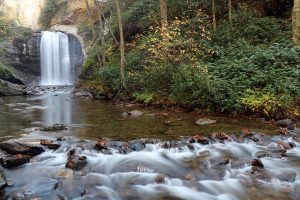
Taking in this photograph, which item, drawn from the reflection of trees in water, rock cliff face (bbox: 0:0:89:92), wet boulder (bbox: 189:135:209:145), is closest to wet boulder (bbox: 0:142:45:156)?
wet boulder (bbox: 189:135:209:145)

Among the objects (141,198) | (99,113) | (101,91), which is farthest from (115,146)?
(101,91)

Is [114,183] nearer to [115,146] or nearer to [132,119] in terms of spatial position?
[115,146]

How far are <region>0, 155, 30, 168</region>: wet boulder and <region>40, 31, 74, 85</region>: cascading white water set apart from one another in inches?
974

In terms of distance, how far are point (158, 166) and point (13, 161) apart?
273 centimetres

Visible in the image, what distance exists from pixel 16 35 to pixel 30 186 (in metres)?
28.4

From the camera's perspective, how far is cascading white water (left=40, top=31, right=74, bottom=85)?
1216 inches

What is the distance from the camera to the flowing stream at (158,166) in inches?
226

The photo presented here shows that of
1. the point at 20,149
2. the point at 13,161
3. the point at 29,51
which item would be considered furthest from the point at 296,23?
the point at 29,51

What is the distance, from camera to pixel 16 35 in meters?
31.4

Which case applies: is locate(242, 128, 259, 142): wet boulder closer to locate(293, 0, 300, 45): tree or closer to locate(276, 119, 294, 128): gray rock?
locate(276, 119, 294, 128): gray rock

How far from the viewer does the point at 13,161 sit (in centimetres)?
644

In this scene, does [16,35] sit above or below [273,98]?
above

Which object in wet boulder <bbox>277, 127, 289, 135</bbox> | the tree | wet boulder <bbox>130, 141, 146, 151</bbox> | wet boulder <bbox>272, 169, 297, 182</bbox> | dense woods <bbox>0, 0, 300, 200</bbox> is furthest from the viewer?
the tree

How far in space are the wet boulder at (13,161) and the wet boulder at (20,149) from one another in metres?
0.30
